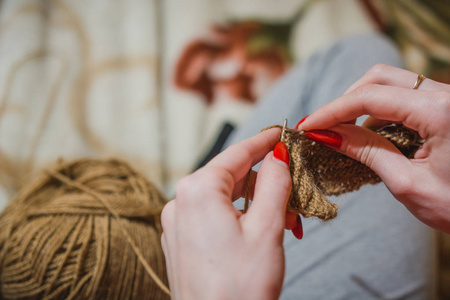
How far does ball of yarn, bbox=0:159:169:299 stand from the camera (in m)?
0.44

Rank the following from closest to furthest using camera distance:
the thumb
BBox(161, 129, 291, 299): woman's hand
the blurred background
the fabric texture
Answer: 1. BBox(161, 129, 291, 299): woman's hand
2. the thumb
3. the fabric texture
4. the blurred background

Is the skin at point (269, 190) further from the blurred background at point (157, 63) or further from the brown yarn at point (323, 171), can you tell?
the blurred background at point (157, 63)

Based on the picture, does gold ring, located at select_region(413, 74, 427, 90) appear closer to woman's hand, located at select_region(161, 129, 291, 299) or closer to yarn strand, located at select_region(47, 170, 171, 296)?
woman's hand, located at select_region(161, 129, 291, 299)

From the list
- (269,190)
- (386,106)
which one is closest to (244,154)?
(269,190)

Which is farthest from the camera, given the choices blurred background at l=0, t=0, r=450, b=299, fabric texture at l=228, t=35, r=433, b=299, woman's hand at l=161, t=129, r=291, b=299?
blurred background at l=0, t=0, r=450, b=299

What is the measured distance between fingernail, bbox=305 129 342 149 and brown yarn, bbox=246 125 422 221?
0.01 metres

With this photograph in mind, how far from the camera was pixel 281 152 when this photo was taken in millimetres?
332

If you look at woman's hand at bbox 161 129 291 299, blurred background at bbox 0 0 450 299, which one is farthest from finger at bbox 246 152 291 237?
blurred background at bbox 0 0 450 299

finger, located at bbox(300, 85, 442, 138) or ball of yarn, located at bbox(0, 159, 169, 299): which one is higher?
finger, located at bbox(300, 85, 442, 138)

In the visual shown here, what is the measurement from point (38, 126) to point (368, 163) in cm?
74

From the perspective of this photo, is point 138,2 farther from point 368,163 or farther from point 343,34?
point 368,163

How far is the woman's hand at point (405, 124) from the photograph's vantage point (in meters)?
0.32

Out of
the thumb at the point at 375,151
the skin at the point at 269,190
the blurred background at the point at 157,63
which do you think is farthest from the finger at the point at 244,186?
the blurred background at the point at 157,63

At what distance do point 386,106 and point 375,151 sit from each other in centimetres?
6
